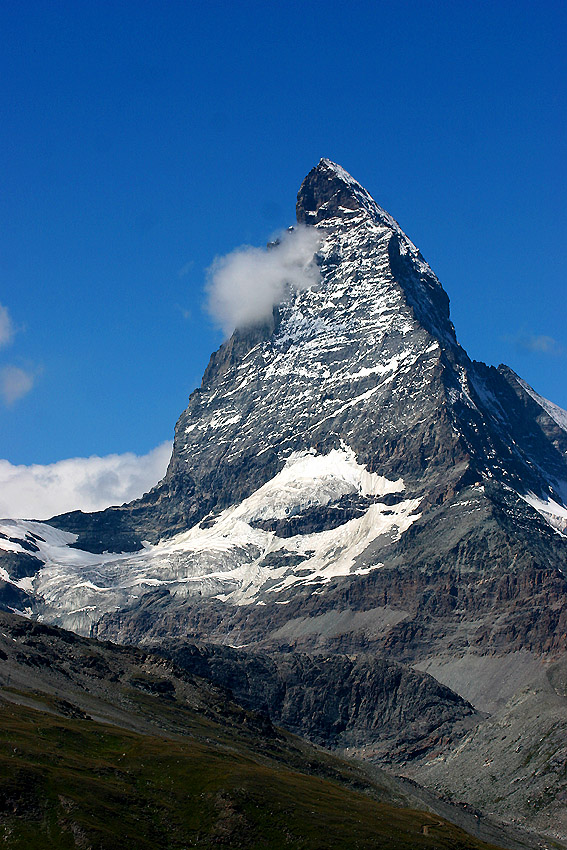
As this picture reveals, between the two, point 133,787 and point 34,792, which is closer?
point 34,792

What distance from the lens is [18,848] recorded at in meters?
113

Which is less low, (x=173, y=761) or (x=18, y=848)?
(x=173, y=761)

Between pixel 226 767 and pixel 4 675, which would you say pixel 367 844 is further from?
pixel 4 675

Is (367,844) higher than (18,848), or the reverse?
(367,844)

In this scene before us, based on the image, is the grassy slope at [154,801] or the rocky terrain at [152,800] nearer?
the grassy slope at [154,801]

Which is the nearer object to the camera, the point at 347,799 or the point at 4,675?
the point at 347,799

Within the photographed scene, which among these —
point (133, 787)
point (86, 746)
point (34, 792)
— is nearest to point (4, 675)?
point (86, 746)

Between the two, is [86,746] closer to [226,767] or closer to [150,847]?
[226,767]

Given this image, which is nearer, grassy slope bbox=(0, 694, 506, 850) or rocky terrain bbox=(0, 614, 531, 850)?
grassy slope bbox=(0, 694, 506, 850)

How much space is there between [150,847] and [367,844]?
33.0m

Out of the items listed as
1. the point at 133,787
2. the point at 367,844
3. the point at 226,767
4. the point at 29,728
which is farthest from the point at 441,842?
the point at 29,728

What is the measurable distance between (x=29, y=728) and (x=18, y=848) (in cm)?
4087

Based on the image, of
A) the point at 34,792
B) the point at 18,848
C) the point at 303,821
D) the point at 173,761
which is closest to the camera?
the point at 18,848

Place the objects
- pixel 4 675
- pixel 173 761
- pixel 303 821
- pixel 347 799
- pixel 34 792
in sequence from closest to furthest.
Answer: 1. pixel 34 792
2. pixel 303 821
3. pixel 173 761
4. pixel 347 799
5. pixel 4 675
